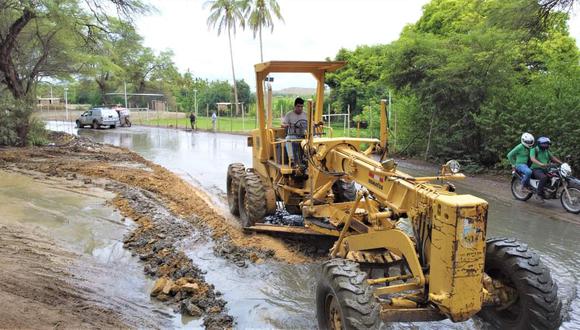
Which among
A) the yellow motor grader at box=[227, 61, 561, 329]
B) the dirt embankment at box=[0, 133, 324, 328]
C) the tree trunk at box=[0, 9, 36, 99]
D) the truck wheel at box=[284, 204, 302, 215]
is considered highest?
the tree trunk at box=[0, 9, 36, 99]

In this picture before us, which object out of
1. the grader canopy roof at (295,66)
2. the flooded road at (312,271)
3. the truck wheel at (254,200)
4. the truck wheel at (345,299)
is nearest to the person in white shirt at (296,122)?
the grader canopy roof at (295,66)

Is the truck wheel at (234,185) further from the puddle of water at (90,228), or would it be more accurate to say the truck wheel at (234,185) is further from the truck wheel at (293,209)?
the puddle of water at (90,228)

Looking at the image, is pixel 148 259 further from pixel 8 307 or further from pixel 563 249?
pixel 563 249

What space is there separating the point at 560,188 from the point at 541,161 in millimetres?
763

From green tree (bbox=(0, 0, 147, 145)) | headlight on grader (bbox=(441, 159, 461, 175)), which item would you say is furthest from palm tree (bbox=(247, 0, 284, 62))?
headlight on grader (bbox=(441, 159, 461, 175))

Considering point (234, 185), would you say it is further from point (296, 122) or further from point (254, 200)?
point (296, 122)

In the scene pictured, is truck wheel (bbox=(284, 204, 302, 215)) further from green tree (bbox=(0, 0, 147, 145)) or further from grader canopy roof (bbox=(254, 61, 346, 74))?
green tree (bbox=(0, 0, 147, 145))

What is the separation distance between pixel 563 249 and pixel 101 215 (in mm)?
8038

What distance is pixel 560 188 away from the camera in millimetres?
10281

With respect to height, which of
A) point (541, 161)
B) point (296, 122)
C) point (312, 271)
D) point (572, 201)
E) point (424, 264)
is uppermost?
point (296, 122)

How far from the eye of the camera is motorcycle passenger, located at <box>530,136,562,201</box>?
34.3ft

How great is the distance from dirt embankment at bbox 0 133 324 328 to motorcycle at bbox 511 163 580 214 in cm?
609

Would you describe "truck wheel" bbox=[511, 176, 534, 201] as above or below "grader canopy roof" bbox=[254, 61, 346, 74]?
below

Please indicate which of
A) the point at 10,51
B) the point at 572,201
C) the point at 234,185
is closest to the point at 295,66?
the point at 234,185
